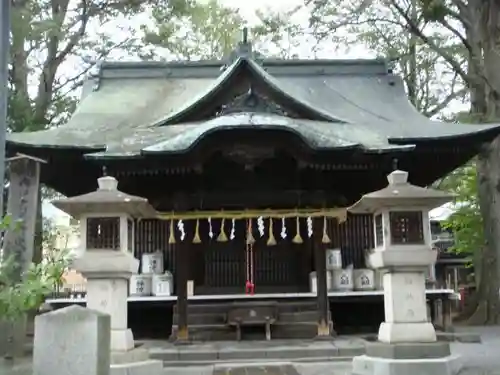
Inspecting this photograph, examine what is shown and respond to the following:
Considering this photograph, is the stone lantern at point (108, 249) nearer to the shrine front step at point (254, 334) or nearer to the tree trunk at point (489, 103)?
the shrine front step at point (254, 334)

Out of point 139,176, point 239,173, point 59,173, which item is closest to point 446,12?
point 239,173

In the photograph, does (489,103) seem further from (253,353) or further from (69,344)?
(69,344)

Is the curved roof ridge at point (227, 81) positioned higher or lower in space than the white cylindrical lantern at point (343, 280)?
higher

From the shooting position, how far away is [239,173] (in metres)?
11.9

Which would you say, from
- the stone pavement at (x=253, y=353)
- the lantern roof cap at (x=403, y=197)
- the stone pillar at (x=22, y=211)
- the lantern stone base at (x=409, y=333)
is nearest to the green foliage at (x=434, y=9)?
the lantern roof cap at (x=403, y=197)

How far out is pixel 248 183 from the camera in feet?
39.4

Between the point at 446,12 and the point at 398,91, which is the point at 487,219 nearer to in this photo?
the point at 398,91

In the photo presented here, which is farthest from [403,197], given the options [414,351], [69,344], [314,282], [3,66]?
[3,66]

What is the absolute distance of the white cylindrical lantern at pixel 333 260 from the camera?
1237cm

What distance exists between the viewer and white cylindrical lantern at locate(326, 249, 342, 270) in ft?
40.6

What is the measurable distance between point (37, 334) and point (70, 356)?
1.30 feet

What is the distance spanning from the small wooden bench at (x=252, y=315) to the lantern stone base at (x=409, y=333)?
3.29 metres

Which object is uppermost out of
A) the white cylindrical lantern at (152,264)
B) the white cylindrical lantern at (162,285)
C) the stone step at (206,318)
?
the white cylindrical lantern at (152,264)

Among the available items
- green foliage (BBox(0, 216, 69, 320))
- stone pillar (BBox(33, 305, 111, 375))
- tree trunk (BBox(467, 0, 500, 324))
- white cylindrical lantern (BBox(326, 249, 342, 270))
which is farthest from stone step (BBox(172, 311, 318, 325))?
green foliage (BBox(0, 216, 69, 320))
